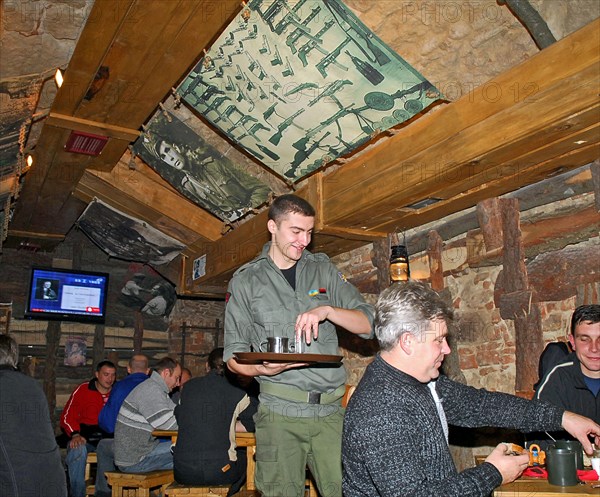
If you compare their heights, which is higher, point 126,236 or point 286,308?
point 126,236

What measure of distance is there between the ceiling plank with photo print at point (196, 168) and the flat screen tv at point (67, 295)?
299 centimetres

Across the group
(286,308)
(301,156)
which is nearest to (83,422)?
(301,156)

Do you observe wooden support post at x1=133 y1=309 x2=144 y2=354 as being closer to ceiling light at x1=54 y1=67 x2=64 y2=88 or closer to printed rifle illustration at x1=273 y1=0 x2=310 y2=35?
ceiling light at x1=54 y1=67 x2=64 y2=88

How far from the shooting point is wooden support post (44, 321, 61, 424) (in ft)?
26.4

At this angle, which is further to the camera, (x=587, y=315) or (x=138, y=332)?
(x=138, y=332)

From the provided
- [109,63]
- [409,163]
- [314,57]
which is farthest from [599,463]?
[109,63]

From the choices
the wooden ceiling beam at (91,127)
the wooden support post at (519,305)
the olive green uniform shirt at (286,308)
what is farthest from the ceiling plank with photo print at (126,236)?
the olive green uniform shirt at (286,308)

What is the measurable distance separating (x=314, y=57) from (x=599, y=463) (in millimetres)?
2883

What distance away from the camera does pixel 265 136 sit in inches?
193

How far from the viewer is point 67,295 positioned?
828cm

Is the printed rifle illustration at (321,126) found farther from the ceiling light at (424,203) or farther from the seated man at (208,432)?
the seated man at (208,432)

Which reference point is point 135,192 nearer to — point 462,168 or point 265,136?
point 265,136

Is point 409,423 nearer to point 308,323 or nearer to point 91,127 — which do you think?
point 308,323

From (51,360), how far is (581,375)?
6914 mm
